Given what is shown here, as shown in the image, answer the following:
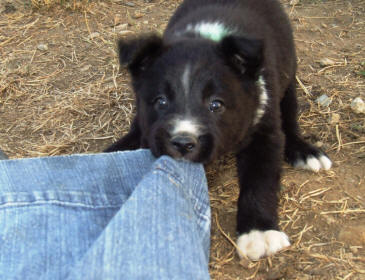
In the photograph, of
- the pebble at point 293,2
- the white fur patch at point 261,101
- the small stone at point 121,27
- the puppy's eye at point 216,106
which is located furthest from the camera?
the pebble at point 293,2

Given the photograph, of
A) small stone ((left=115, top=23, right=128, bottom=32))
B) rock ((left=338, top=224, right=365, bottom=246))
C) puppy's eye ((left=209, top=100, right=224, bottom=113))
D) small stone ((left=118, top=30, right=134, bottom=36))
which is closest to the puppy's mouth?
puppy's eye ((left=209, top=100, right=224, bottom=113))

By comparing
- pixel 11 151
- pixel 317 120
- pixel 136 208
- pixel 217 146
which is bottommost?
pixel 11 151

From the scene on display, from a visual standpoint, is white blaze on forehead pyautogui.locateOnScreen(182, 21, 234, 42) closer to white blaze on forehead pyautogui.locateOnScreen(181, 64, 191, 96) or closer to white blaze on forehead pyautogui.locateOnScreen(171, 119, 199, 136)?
white blaze on forehead pyautogui.locateOnScreen(181, 64, 191, 96)

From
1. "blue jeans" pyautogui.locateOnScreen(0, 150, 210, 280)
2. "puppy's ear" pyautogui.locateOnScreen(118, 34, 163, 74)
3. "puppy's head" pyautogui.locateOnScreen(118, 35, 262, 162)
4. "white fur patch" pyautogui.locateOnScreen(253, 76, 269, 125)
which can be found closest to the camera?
"blue jeans" pyautogui.locateOnScreen(0, 150, 210, 280)

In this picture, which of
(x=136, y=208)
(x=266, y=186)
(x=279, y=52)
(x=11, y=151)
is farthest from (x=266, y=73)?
(x=11, y=151)

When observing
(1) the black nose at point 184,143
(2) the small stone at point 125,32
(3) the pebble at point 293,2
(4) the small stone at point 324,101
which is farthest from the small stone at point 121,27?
(1) the black nose at point 184,143

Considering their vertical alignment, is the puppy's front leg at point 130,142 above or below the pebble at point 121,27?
above

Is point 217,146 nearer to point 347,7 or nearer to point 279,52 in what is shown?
point 279,52

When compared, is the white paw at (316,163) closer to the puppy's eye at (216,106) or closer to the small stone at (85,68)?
the puppy's eye at (216,106)
